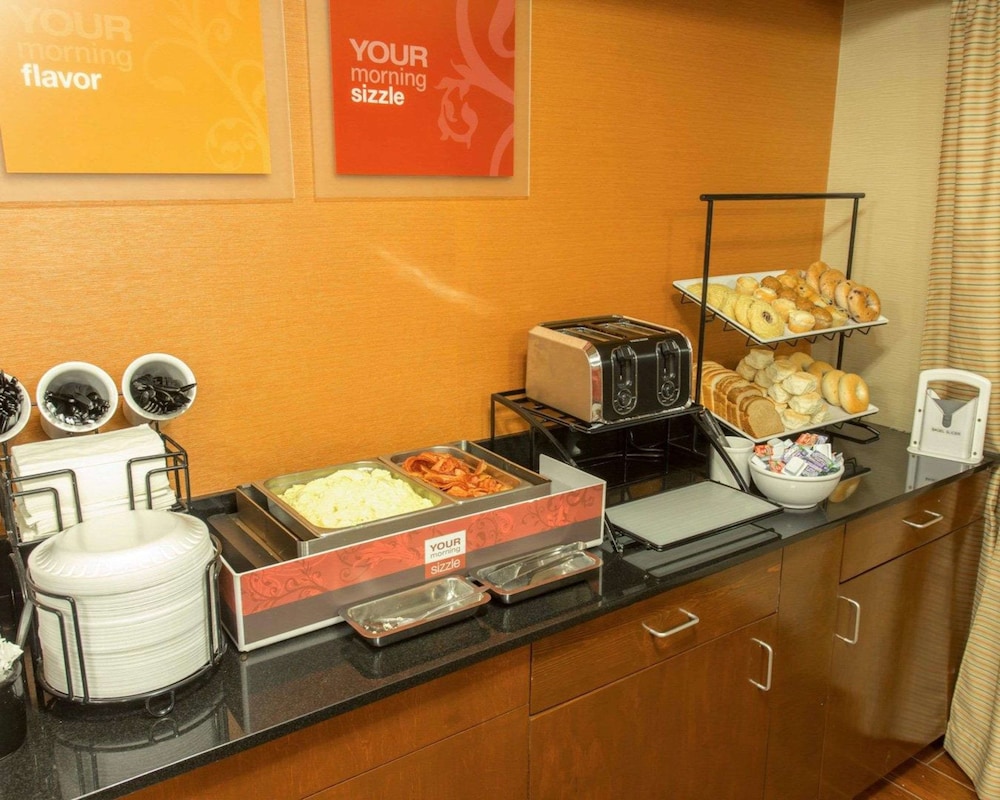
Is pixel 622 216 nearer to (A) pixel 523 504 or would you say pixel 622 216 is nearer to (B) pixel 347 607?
(A) pixel 523 504

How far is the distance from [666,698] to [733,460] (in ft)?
2.03

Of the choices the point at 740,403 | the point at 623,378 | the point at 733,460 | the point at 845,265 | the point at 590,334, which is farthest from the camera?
the point at 845,265

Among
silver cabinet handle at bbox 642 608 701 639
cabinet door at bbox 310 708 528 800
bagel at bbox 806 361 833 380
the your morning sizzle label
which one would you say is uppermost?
the your morning sizzle label

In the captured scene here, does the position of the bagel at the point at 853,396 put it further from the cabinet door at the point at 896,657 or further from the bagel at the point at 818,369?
the cabinet door at the point at 896,657

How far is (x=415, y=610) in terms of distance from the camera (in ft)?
4.52

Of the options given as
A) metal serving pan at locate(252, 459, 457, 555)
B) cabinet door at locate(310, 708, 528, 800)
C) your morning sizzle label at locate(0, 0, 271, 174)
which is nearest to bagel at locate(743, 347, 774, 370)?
metal serving pan at locate(252, 459, 457, 555)

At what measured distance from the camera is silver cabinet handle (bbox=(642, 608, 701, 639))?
1.56m

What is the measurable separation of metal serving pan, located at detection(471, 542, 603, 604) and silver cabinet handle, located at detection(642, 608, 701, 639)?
0.17 m

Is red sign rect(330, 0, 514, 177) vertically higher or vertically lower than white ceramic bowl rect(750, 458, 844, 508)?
higher

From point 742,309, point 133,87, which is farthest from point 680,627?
point 133,87

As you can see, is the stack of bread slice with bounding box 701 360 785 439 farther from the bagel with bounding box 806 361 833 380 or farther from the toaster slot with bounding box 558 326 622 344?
the toaster slot with bounding box 558 326 622 344

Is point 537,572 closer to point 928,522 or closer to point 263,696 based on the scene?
point 263,696

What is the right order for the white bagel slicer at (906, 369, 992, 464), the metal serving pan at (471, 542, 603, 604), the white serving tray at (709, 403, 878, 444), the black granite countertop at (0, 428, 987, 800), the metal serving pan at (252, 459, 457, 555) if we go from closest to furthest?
the black granite countertop at (0, 428, 987, 800)
the metal serving pan at (252, 459, 457, 555)
the metal serving pan at (471, 542, 603, 604)
the white serving tray at (709, 403, 878, 444)
the white bagel slicer at (906, 369, 992, 464)

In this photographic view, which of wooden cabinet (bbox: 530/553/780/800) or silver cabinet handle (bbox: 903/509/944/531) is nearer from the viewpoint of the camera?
wooden cabinet (bbox: 530/553/780/800)
